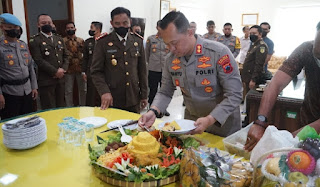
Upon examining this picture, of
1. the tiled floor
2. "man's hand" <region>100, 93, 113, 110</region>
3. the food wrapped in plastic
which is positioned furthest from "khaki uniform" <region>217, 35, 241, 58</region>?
the food wrapped in plastic

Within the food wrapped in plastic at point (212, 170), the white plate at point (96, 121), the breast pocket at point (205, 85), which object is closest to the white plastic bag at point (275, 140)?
the food wrapped in plastic at point (212, 170)

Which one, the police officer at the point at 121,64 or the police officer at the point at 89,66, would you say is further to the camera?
the police officer at the point at 89,66

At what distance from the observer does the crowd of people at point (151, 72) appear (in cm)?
160

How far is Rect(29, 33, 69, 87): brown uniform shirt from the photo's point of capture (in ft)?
12.4

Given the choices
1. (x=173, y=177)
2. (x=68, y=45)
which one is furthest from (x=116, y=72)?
(x=68, y=45)

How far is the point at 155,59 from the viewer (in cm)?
505

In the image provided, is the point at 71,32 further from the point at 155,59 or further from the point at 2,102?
the point at 2,102

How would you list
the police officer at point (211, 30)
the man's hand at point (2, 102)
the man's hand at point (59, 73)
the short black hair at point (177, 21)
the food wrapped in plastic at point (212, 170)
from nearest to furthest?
the food wrapped in plastic at point (212, 170) → the short black hair at point (177, 21) → the man's hand at point (2, 102) → the man's hand at point (59, 73) → the police officer at point (211, 30)

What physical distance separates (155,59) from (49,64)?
197 centimetres

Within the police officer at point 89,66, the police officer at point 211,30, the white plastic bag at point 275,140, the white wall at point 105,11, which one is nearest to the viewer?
the white plastic bag at point 275,140

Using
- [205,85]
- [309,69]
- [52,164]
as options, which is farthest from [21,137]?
→ [309,69]

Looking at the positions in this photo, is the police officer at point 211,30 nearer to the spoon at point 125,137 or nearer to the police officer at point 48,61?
the police officer at point 48,61

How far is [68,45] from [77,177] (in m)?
3.82

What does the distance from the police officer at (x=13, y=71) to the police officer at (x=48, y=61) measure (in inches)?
18.7
